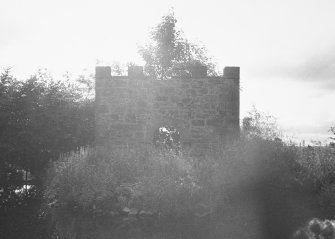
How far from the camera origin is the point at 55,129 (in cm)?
1761

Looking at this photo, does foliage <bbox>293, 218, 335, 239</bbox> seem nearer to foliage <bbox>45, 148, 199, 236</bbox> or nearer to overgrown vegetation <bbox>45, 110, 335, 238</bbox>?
overgrown vegetation <bbox>45, 110, 335, 238</bbox>

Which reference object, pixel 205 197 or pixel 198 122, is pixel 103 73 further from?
pixel 205 197

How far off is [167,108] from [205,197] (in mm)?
6127

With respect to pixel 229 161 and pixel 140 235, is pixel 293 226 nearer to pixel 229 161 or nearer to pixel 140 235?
pixel 229 161

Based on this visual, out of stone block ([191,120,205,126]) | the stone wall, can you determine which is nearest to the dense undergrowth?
the stone wall

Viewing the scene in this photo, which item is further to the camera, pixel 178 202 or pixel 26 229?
pixel 26 229

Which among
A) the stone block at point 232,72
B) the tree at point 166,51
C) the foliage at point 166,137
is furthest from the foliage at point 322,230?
the tree at point 166,51

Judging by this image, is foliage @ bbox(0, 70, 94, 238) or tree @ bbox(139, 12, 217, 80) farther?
tree @ bbox(139, 12, 217, 80)

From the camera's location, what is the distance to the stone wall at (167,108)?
1602 cm

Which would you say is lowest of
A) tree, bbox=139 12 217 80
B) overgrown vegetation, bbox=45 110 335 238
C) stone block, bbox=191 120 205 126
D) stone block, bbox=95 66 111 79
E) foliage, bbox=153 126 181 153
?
overgrown vegetation, bbox=45 110 335 238

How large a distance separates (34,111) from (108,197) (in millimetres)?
8402

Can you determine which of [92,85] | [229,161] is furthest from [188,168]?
[92,85]

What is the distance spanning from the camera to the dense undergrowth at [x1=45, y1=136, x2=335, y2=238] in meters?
10.3

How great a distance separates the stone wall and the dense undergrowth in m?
4.01
